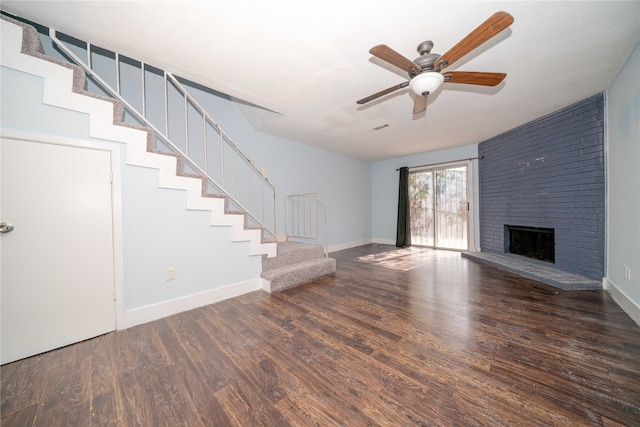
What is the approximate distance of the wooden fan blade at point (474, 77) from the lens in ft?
6.01

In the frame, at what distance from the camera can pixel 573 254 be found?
325 cm

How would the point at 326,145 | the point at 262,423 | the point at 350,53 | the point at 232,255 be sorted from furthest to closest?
the point at 326,145, the point at 232,255, the point at 350,53, the point at 262,423

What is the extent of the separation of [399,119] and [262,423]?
387 cm

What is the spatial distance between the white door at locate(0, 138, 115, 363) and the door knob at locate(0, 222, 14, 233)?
2 centimetres

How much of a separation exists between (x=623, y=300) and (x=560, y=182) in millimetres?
1807

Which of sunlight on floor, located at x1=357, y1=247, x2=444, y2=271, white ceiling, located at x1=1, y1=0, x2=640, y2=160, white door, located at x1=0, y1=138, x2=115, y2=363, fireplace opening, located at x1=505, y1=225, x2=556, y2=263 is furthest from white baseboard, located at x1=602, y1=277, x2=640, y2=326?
white door, located at x1=0, y1=138, x2=115, y2=363

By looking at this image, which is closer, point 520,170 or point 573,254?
point 573,254

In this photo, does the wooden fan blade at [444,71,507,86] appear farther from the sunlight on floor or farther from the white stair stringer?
the sunlight on floor

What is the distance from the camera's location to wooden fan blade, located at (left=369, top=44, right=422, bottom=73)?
154 centimetres

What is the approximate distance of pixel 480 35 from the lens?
146 centimetres

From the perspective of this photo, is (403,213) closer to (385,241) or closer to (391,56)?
(385,241)

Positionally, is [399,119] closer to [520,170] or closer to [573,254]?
[520,170]

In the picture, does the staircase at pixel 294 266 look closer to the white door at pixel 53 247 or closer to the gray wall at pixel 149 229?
the gray wall at pixel 149 229

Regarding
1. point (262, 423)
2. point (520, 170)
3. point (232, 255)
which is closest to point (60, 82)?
point (232, 255)
